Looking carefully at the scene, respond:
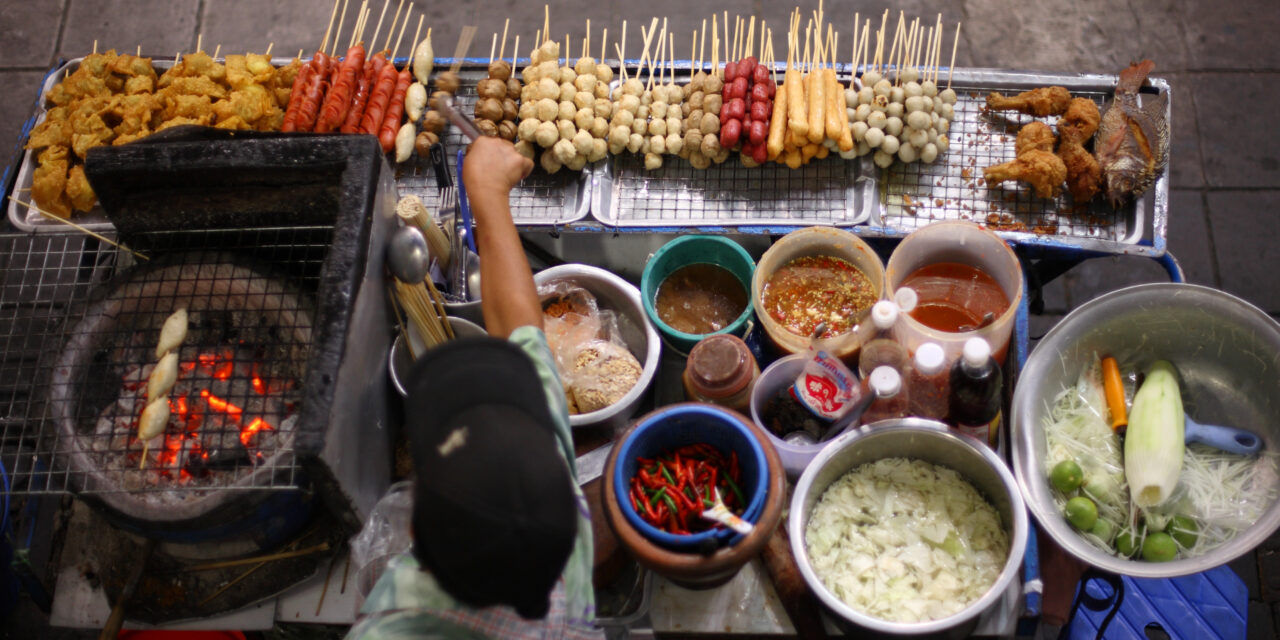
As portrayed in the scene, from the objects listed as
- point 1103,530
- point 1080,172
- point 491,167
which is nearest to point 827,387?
point 1103,530

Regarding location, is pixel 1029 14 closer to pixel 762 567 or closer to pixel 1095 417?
pixel 1095 417

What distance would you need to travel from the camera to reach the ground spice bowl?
2.23m

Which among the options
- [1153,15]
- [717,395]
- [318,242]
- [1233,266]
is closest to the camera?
[717,395]

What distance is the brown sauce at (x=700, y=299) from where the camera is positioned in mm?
3031

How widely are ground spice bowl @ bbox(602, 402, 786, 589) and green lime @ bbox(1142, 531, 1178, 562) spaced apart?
1105 millimetres

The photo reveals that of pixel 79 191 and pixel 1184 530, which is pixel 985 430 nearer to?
pixel 1184 530

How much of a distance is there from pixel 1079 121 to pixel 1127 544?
6.01ft

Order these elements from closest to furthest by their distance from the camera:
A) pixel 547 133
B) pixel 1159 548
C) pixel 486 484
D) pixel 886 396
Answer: pixel 486 484 → pixel 1159 548 → pixel 886 396 → pixel 547 133

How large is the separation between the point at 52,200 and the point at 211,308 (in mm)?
1385

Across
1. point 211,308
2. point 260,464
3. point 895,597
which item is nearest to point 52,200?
point 211,308

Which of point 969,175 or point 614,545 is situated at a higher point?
point 969,175

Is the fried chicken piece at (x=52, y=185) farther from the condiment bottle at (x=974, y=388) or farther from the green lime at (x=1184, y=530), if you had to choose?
the green lime at (x=1184, y=530)

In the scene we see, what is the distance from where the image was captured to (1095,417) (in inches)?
105

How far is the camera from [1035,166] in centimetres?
320
